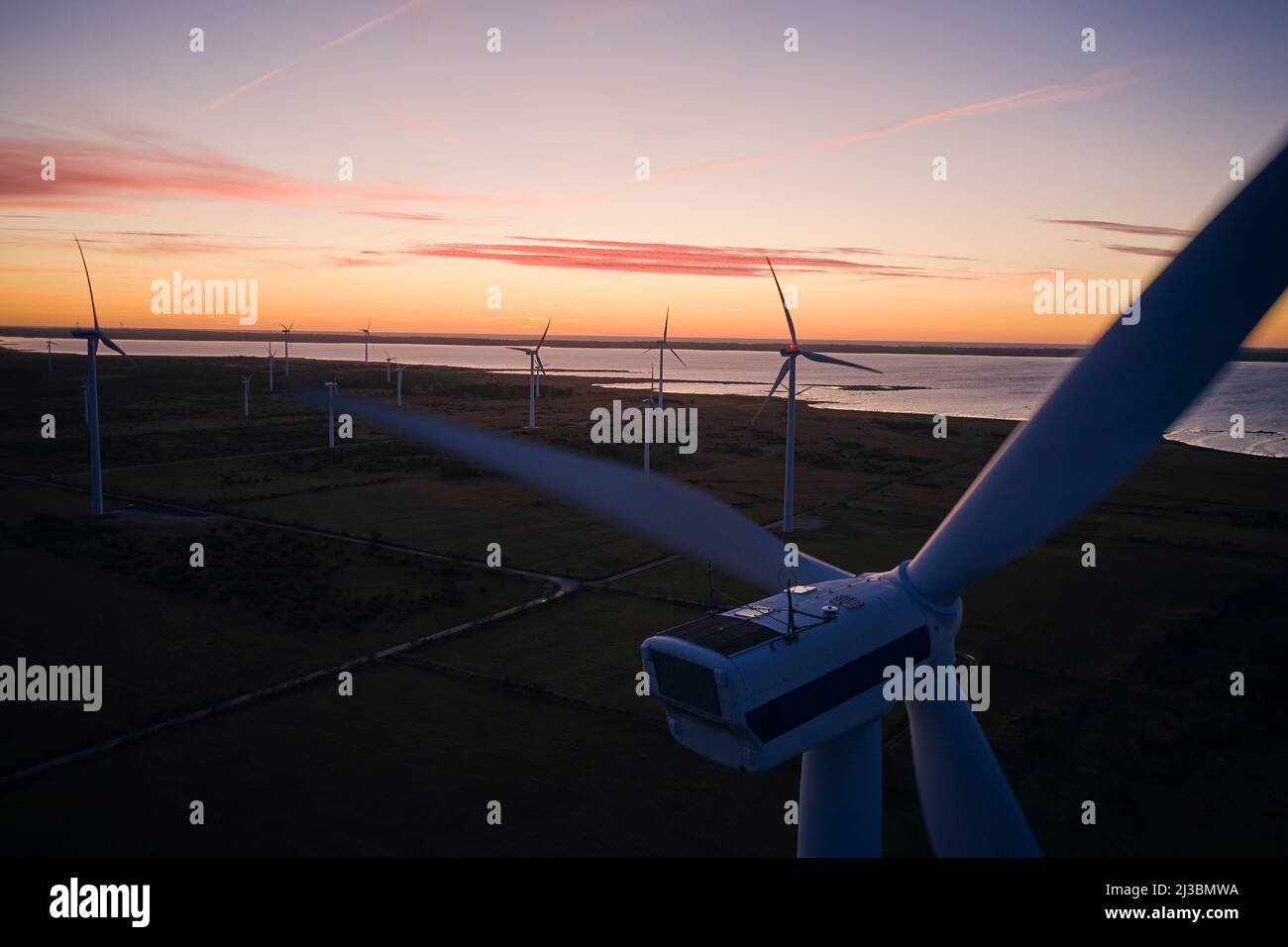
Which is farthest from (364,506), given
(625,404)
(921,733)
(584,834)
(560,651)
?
(625,404)

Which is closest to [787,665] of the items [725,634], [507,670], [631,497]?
[725,634]

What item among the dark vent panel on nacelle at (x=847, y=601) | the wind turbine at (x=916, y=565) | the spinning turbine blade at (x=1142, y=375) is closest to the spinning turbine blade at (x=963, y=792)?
the wind turbine at (x=916, y=565)

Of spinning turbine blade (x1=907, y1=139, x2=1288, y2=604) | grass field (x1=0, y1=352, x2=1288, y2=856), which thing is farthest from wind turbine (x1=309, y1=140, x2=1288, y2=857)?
grass field (x1=0, y1=352, x2=1288, y2=856)

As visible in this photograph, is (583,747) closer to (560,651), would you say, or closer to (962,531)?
(560,651)

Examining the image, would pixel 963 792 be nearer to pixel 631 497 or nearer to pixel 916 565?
pixel 916 565

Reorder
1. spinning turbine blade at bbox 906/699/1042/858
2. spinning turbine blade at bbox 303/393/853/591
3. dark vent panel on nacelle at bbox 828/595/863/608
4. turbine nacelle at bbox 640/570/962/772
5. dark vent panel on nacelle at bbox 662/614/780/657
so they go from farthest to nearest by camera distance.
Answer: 1. spinning turbine blade at bbox 303/393/853/591
2. dark vent panel on nacelle at bbox 828/595/863/608
3. spinning turbine blade at bbox 906/699/1042/858
4. dark vent panel on nacelle at bbox 662/614/780/657
5. turbine nacelle at bbox 640/570/962/772

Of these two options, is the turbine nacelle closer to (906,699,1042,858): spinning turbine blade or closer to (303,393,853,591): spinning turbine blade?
(906,699,1042,858): spinning turbine blade
